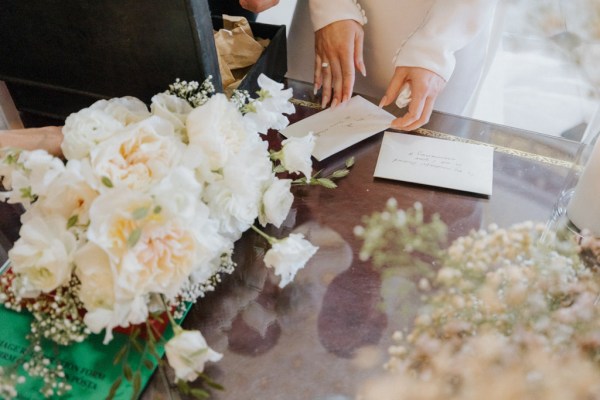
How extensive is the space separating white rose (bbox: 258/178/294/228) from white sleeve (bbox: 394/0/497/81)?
1.47 feet

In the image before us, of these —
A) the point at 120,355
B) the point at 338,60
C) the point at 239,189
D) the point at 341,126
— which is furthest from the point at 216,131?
the point at 338,60

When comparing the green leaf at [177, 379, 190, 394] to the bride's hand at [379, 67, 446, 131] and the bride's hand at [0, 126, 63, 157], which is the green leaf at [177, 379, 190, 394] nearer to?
the bride's hand at [0, 126, 63, 157]

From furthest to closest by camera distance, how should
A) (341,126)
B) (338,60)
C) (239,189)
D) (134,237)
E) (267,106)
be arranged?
(338,60), (341,126), (267,106), (239,189), (134,237)

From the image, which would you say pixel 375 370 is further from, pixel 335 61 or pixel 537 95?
pixel 537 95

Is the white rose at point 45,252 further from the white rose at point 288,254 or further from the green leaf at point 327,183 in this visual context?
the green leaf at point 327,183

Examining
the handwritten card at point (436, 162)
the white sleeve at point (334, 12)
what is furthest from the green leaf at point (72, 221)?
the white sleeve at point (334, 12)

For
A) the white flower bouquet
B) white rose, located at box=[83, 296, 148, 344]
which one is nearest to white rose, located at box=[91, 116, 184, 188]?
the white flower bouquet

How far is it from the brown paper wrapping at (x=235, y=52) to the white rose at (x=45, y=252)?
19.6 inches

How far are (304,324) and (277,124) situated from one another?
30 centimetres

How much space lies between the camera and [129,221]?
20.9 inches

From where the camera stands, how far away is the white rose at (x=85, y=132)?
23.0 inches

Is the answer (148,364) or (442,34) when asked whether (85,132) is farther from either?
(442,34)

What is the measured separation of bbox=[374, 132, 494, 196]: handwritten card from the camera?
0.85m

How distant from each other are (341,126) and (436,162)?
7.6 inches
